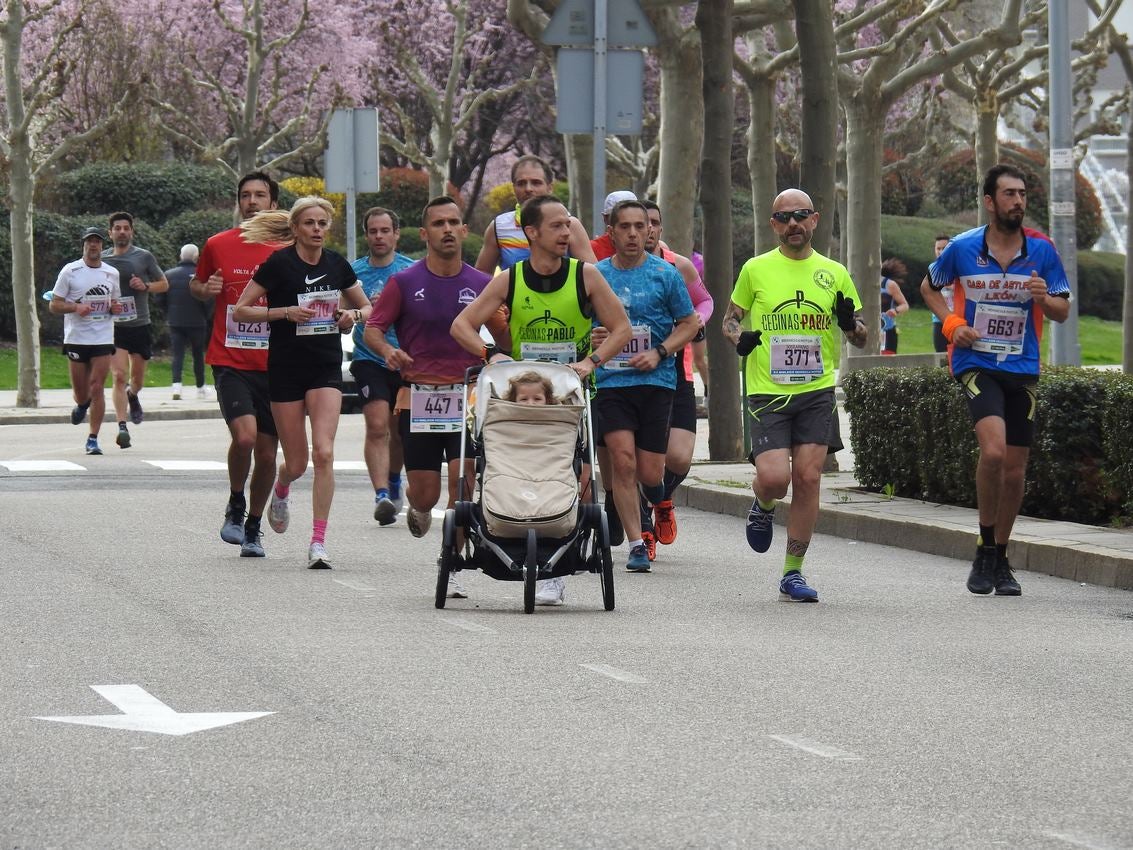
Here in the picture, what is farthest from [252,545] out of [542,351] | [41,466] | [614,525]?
[41,466]

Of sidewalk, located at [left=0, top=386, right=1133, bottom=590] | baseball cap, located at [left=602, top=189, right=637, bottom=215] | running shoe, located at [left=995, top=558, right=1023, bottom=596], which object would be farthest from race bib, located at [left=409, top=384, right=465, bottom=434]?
sidewalk, located at [left=0, top=386, right=1133, bottom=590]

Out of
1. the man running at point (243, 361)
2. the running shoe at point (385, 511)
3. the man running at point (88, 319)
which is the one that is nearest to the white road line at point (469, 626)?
the man running at point (243, 361)

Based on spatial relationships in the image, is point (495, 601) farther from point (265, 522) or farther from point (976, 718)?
point (265, 522)

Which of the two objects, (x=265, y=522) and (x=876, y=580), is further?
(x=265, y=522)

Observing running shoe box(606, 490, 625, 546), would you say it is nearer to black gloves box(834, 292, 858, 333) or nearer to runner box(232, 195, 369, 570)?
runner box(232, 195, 369, 570)

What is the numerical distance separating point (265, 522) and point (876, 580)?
463 centimetres

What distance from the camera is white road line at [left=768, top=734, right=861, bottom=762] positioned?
658 cm

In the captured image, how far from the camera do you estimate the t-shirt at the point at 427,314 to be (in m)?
11.3

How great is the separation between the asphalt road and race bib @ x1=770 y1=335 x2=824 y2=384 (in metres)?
1.04

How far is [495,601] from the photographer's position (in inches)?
415

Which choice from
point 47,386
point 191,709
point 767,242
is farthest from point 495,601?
point 47,386

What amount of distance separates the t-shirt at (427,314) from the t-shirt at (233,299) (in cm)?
135

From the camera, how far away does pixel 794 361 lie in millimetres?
10828

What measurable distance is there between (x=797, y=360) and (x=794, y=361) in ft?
0.05
